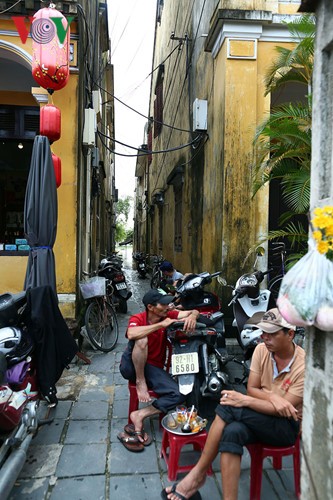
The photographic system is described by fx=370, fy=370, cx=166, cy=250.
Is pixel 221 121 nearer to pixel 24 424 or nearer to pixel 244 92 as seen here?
pixel 244 92

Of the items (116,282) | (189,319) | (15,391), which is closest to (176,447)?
(189,319)

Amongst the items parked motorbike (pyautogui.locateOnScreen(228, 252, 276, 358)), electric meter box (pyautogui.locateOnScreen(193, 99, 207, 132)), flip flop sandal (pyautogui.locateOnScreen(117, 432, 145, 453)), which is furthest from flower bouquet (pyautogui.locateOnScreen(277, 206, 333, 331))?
electric meter box (pyautogui.locateOnScreen(193, 99, 207, 132))

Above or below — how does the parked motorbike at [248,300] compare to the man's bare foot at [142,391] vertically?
above

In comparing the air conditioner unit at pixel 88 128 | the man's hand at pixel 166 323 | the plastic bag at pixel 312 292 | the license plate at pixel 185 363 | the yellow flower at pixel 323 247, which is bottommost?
the license plate at pixel 185 363

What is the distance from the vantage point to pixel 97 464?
2873 millimetres

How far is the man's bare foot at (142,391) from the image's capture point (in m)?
3.17

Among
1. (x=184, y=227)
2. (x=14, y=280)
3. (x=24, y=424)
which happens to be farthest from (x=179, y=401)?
(x=184, y=227)

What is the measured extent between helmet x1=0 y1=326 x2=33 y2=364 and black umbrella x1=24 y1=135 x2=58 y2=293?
57.4 inches

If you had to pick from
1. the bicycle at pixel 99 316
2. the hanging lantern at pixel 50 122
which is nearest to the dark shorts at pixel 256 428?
the bicycle at pixel 99 316

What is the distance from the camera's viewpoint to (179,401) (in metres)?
3.09

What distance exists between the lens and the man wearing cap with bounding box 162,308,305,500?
2219 mm

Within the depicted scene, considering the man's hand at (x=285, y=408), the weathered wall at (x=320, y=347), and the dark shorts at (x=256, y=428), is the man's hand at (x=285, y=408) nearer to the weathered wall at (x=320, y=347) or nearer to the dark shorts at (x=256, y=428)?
the dark shorts at (x=256, y=428)

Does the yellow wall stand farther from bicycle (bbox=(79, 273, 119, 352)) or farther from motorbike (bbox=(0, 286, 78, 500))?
motorbike (bbox=(0, 286, 78, 500))

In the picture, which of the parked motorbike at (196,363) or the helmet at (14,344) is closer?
the helmet at (14,344)
